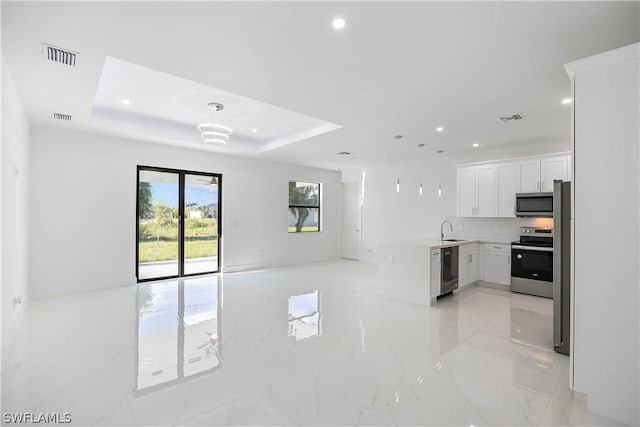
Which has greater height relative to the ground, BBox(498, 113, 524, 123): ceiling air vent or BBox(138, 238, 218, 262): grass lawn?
BBox(498, 113, 524, 123): ceiling air vent

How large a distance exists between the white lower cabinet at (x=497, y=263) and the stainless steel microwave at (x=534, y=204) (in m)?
0.74

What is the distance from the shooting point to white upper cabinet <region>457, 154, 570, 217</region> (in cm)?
519

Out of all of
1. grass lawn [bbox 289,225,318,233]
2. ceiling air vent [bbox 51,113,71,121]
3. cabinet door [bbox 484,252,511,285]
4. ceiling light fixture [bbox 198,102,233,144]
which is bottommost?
cabinet door [bbox 484,252,511,285]

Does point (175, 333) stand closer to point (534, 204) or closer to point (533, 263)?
point (533, 263)

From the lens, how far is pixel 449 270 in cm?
508

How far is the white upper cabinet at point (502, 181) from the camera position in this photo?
5.19m

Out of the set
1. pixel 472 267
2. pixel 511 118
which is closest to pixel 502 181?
pixel 472 267

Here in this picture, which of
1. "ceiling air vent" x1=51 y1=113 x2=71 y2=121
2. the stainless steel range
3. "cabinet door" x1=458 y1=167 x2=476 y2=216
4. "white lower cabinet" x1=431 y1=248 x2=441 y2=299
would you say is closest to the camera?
"ceiling air vent" x1=51 y1=113 x2=71 y2=121

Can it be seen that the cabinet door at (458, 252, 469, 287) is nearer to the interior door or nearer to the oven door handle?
the oven door handle

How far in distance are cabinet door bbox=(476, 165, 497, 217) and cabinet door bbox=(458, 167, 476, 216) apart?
0.08m

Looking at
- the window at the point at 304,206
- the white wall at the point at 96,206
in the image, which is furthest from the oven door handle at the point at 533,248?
the white wall at the point at 96,206

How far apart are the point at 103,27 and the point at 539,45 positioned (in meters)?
3.32

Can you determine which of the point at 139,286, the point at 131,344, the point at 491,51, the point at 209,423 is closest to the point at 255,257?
the point at 139,286

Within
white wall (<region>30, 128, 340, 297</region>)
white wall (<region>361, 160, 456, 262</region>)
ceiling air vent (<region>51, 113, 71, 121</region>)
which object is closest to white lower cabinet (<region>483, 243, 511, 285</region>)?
white wall (<region>361, 160, 456, 262</region>)
